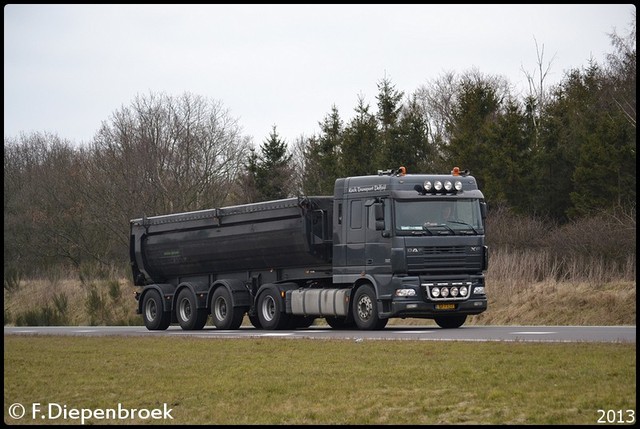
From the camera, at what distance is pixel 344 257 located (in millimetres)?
26484

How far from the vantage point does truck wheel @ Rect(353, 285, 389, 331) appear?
25812mm

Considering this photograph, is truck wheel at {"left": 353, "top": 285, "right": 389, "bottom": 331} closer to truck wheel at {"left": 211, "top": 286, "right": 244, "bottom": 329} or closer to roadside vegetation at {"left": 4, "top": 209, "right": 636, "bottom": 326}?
truck wheel at {"left": 211, "top": 286, "right": 244, "bottom": 329}

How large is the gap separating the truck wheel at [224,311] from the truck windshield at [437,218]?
5997 millimetres

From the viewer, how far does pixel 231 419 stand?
11844 millimetres

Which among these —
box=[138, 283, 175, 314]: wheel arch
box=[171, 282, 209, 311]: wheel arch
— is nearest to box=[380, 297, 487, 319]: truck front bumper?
box=[171, 282, 209, 311]: wheel arch

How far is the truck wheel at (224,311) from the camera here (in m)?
29.5

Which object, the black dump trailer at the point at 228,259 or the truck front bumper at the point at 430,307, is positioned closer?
the truck front bumper at the point at 430,307

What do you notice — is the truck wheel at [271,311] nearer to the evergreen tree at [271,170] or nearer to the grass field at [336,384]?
the grass field at [336,384]

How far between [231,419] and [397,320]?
807 inches

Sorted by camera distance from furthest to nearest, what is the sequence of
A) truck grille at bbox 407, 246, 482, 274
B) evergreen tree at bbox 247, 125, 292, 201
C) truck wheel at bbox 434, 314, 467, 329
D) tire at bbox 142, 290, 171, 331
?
evergreen tree at bbox 247, 125, 292, 201
tire at bbox 142, 290, 171, 331
truck wheel at bbox 434, 314, 467, 329
truck grille at bbox 407, 246, 482, 274

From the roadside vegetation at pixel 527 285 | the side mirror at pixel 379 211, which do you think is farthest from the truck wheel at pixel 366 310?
the roadside vegetation at pixel 527 285

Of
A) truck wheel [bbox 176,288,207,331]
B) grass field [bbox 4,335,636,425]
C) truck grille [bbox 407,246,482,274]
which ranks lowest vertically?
grass field [bbox 4,335,636,425]

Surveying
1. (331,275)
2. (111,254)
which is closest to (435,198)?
(331,275)

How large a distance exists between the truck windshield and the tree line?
27189 mm
